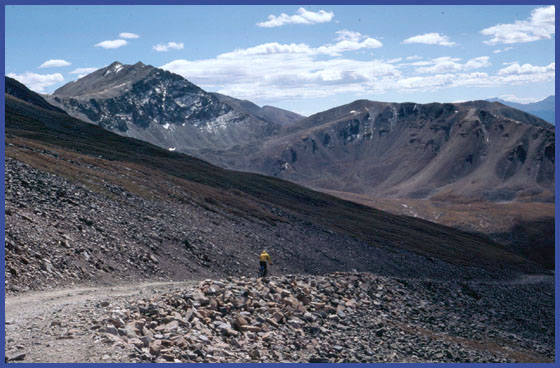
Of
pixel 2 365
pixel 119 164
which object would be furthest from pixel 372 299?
pixel 119 164

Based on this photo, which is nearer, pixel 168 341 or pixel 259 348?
pixel 168 341

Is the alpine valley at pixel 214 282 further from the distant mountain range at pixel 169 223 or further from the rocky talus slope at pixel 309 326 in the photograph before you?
the distant mountain range at pixel 169 223

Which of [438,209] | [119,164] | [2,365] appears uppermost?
[119,164]

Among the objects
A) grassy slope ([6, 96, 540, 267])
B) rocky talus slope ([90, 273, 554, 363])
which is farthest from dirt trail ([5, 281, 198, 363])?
grassy slope ([6, 96, 540, 267])

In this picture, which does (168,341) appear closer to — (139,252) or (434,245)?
(139,252)

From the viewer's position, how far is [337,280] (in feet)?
113

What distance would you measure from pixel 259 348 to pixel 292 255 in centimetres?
3828

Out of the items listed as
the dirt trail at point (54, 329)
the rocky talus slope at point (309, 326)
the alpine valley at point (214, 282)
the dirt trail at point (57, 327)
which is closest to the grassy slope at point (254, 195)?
the alpine valley at point (214, 282)

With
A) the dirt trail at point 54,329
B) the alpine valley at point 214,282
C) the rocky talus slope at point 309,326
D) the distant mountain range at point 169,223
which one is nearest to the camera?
the dirt trail at point 54,329

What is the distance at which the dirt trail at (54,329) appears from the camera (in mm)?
17734

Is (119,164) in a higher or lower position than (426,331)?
higher

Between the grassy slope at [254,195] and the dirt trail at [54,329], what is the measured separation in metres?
46.1

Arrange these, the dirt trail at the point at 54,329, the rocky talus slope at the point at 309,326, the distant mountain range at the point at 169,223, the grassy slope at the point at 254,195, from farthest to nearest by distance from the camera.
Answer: the grassy slope at the point at 254,195, the distant mountain range at the point at 169,223, the rocky talus slope at the point at 309,326, the dirt trail at the point at 54,329

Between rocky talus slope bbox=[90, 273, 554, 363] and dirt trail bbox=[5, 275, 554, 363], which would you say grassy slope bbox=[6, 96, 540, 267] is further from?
dirt trail bbox=[5, 275, 554, 363]
